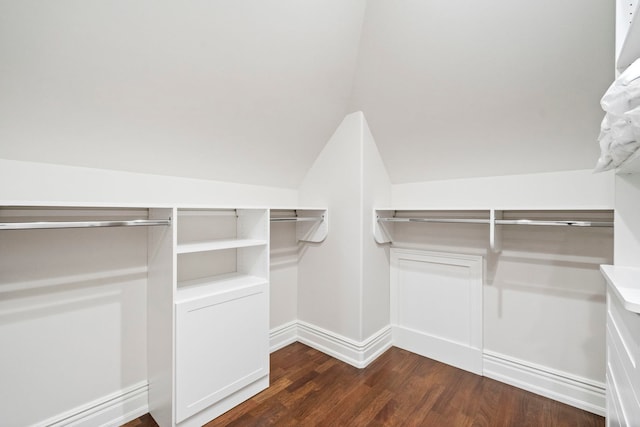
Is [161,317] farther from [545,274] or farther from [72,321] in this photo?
[545,274]

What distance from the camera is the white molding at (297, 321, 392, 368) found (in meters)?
2.34

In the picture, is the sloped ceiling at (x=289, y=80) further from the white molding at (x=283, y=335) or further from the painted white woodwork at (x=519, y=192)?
the white molding at (x=283, y=335)

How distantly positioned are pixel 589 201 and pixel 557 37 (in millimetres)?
1000

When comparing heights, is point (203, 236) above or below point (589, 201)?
below

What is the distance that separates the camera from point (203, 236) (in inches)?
83.4

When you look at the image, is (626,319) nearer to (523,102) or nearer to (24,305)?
(523,102)

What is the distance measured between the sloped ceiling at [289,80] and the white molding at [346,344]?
1422 millimetres

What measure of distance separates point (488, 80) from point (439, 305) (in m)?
1.67

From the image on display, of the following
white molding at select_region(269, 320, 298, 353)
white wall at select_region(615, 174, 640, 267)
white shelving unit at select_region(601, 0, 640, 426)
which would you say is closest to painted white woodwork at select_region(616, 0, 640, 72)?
white shelving unit at select_region(601, 0, 640, 426)

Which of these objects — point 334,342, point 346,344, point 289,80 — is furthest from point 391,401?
point 289,80

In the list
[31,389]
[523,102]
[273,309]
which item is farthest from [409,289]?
[31,389]

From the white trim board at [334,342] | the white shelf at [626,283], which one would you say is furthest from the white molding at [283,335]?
the white shelf at [626,283]

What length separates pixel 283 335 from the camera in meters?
2.68

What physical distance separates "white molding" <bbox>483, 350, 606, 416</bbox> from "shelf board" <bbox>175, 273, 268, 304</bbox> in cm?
175
